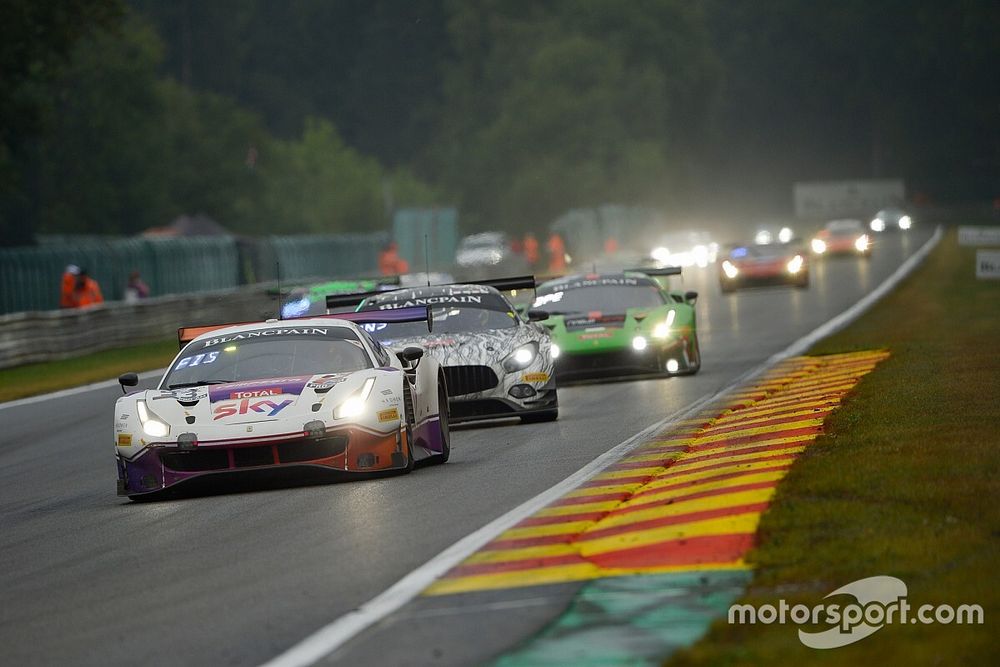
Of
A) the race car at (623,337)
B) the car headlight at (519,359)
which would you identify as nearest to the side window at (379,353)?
the car headlight at (519,359)

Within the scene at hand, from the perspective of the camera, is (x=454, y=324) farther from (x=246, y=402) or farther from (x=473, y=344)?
(x=246, y=402)

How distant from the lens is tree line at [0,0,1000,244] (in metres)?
83.0

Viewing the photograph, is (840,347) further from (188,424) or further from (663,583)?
(663,583)

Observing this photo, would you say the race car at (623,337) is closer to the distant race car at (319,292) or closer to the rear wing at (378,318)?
the distant race car at (319,292)

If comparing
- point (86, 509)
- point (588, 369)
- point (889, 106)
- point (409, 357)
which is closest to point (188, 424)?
point (86, 509)

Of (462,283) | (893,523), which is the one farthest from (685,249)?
(893,523)

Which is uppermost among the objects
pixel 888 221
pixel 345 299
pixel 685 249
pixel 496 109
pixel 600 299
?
pixel 496 109

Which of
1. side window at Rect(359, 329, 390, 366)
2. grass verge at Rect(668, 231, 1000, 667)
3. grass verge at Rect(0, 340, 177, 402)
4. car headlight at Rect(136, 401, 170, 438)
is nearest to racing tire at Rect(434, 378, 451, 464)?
side window at Rect(359, 329, 390, 366)

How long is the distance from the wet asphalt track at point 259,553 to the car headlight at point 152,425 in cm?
47

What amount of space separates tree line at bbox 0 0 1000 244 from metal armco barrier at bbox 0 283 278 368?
18036 mm

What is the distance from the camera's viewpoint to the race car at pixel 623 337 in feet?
66.2

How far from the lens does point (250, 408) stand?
11.9m

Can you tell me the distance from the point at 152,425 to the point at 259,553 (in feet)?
9.59

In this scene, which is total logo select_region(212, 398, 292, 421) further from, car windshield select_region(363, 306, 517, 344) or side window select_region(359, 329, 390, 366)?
car windshield select_region(363, 306, 517, 344)
